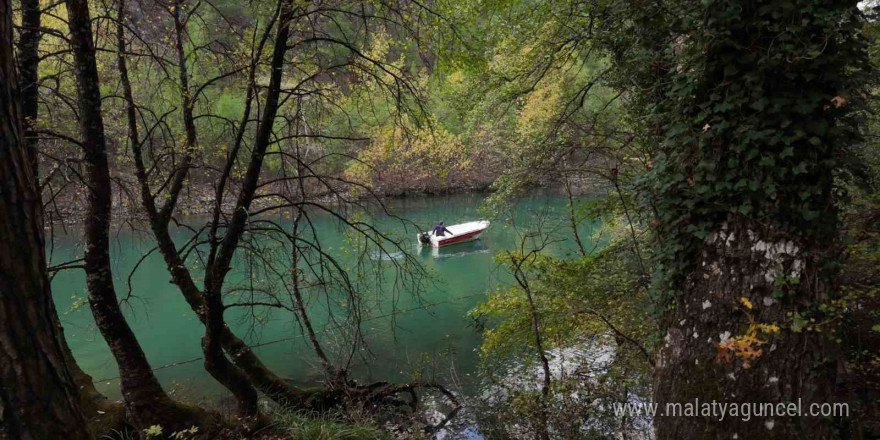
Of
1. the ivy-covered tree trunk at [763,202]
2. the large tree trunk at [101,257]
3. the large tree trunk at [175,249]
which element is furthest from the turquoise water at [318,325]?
the ivy-covered tree trunk at [763,202]

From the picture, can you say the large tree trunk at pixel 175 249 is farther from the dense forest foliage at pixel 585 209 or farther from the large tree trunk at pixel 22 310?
the large tree trunk at pixel 22 310

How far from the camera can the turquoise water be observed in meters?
7.37

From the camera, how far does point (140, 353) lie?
4.62 m

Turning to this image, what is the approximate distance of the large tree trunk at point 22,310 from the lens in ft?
4.29

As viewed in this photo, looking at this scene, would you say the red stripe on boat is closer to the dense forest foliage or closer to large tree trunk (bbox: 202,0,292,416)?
the dense forest foliage

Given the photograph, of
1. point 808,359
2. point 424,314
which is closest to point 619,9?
point 808,359

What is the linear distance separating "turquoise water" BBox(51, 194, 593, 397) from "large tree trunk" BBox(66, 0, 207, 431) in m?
1.14

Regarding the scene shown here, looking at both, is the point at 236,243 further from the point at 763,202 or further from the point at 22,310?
the point at 763,202

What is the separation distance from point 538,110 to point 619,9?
12179 millimetres

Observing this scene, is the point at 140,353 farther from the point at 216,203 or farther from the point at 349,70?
the point at 349,70

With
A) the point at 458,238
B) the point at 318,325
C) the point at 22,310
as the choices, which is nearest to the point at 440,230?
the point at 458,238

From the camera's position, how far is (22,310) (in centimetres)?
134

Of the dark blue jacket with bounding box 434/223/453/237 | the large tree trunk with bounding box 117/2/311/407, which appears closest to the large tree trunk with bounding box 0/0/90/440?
the large tree trunk with bounding box 117/2/311/407

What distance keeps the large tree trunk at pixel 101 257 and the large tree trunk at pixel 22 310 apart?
288cm
